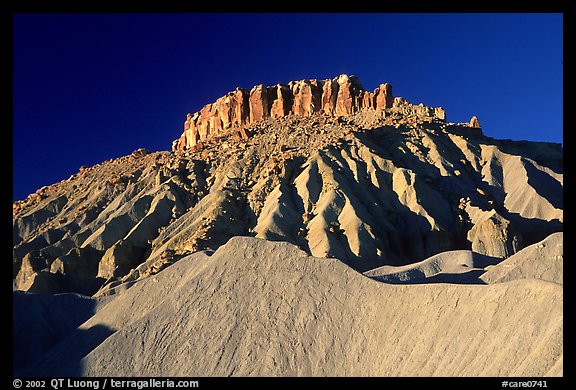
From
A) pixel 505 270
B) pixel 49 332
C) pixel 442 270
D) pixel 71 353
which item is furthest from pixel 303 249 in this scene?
pixel 71 353

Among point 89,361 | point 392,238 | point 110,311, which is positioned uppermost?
point 392,238

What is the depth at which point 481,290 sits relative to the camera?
26062 mm

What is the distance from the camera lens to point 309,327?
2819cm

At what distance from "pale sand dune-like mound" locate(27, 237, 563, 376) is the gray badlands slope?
0.07 m

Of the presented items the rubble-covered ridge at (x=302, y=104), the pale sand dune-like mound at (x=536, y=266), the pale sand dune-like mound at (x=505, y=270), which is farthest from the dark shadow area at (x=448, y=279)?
the rubble-covered ridge at (x=302, y=104)

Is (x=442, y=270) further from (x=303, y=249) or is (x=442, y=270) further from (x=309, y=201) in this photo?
(x=309, y=201)

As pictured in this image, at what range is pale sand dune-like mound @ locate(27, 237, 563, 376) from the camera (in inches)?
930

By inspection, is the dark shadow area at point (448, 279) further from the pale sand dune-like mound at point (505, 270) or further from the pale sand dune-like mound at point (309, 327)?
the pale sand dune-like mound at point (309, 327)

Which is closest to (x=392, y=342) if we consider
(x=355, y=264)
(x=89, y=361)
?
(x=89, y=361)

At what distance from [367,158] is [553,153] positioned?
27.5 metres

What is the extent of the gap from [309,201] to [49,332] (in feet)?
102

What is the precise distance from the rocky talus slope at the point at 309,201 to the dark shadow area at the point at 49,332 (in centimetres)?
1191

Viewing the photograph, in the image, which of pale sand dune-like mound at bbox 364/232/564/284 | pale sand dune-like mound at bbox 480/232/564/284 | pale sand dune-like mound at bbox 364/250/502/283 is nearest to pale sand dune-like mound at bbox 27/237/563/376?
pale sand dune-like mound at bbox 364/232/564/284

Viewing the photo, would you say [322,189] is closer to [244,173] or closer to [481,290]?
[244,173]
